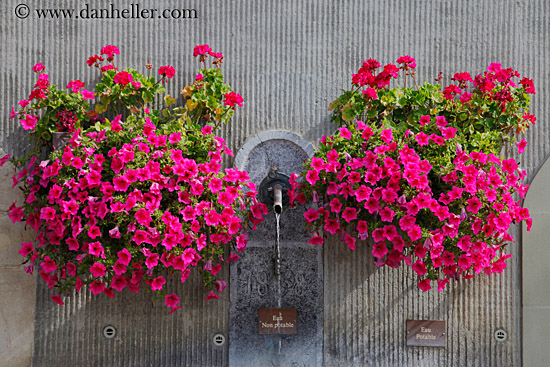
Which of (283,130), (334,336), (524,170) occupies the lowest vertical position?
(334,336)

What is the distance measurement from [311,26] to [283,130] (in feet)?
2.42

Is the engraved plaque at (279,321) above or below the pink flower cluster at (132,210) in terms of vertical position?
below

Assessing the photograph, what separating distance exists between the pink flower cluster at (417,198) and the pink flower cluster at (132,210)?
0.54 meters

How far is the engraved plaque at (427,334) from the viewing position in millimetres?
4105

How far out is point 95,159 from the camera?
3691 millimetres

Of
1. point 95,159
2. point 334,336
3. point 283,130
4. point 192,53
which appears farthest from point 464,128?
point 95,159

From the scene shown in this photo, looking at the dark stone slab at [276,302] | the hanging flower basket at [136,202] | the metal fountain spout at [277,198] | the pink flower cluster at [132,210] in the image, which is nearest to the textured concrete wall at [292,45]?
the hanging flower basket at [136,202]

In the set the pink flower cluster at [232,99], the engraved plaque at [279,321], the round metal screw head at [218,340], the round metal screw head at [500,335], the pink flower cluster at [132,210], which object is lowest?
the round metal screw head at [218,340]

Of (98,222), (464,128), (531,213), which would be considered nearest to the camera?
(98,222)

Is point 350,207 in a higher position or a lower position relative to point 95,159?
lower

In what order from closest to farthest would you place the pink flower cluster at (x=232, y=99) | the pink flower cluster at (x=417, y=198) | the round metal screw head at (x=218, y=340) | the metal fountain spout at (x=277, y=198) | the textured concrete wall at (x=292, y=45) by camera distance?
the pink flower cluster at (x=417, y=198), the metal fountain spout at (x=277, y=198), the pink flower cluster at (x=232, y=99), the round metal screw head at (x=218, y=340), the textured concrete wall at (x=292, y=45)

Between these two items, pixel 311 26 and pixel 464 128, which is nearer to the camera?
pixel 464 128

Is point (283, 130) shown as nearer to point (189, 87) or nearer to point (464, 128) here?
point (189, 87)

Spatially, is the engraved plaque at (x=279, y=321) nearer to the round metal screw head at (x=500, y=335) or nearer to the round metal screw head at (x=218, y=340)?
the round metal screw head at (x=218, y=340)
